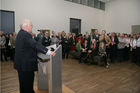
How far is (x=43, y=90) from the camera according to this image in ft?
8.41

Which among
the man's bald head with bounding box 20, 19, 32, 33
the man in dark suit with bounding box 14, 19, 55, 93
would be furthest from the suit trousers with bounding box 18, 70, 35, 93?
the man's bald head with bounding box 20, 19, 32, 33

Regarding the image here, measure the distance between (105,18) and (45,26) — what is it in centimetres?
718

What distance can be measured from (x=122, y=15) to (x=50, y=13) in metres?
→ 6.86

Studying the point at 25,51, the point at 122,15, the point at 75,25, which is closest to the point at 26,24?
the point at 25,51

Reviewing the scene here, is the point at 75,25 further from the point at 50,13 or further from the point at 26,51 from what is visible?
the point at 26,51

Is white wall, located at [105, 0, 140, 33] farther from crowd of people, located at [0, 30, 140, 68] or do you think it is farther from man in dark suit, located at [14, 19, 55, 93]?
man in dark suit, located at [14, 19, 55, 93]

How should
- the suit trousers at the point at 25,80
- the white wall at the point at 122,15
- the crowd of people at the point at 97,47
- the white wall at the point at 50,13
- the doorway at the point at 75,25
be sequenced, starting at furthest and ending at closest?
the doorway at the point at 75,25, the white wall at the point at 122,15, the white wall at the point at 50,13, the crowd of people at the point at 97,47, the suit trousers at the point at 25,80

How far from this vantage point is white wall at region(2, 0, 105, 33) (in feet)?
21.3

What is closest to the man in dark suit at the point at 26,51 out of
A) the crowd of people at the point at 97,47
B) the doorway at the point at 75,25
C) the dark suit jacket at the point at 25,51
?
the dark suit jacket at the point at 25,51

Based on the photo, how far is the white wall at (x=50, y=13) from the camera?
21.3 ft

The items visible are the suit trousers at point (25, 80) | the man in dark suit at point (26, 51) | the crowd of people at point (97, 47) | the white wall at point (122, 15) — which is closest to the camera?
the man in dark suit at point (26, 51)

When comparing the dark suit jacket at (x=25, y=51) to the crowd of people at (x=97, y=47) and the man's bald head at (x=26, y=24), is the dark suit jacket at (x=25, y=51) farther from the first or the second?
the crowd of people at (x=97, y=47)

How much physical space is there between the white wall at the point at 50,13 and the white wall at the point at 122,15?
5.93ft

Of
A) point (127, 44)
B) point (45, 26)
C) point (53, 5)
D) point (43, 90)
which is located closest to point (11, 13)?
point (45, 26)
